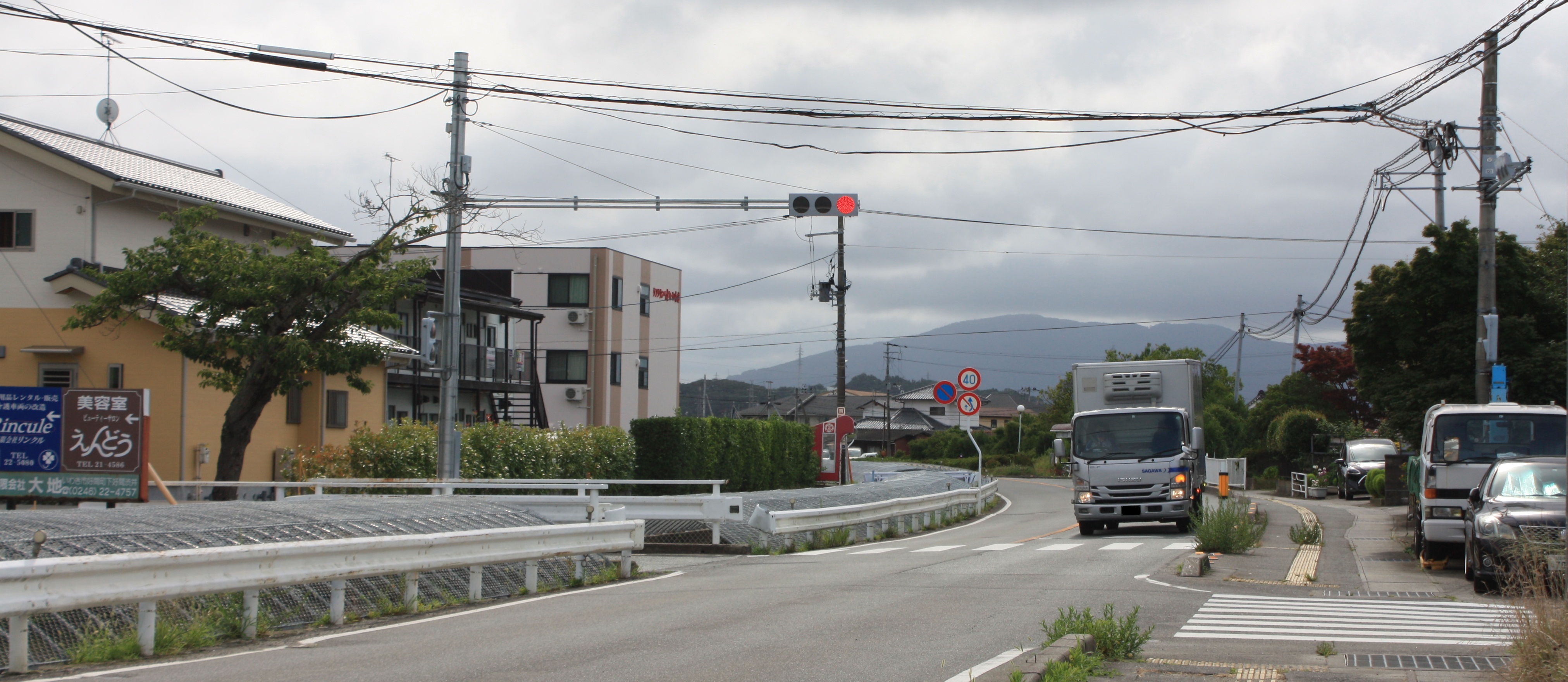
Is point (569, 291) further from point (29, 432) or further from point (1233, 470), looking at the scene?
point (29, 432)

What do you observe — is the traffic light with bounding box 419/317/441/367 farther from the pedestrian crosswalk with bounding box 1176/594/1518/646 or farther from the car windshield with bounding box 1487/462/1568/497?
the car windshield with bounding box 1487/462/1568/497

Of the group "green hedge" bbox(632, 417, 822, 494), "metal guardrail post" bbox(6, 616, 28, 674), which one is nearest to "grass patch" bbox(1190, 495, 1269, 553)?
"metal guardrail post" bbox(6, 616, 28, 674)

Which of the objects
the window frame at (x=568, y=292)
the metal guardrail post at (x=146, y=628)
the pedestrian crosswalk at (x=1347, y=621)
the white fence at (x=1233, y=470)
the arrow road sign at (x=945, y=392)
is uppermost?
the window frame at (x=568, y=292)

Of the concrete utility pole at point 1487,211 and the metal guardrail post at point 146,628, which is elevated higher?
the concrete utility pole at point 1487,211

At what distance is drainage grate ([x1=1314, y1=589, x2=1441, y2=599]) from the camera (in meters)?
12.2

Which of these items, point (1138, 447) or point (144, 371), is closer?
point (1138, 447)

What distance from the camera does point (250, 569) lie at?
29.2ft

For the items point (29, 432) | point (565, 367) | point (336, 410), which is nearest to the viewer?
point (29, 432)

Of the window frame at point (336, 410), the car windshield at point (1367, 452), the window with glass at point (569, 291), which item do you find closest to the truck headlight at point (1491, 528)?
the window frame at point (336, 410)

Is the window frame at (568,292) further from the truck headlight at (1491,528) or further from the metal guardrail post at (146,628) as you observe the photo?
the metal guardrail post at (146,628)

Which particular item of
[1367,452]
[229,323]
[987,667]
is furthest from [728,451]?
[987,667]

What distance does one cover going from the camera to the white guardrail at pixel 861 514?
18.6 m

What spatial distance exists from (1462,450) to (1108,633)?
9.92m

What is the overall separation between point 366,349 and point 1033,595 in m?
13.0
